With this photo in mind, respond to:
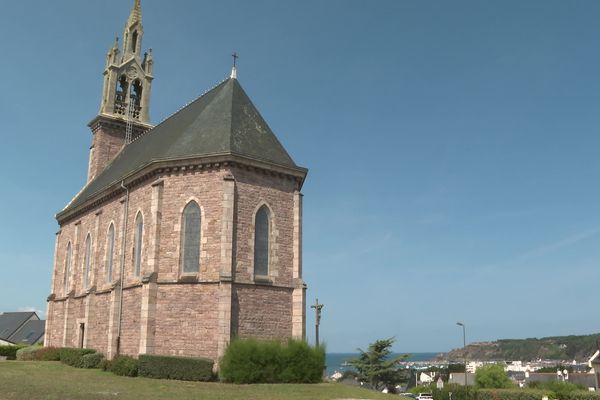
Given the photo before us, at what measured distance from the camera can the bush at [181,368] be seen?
22000 mm

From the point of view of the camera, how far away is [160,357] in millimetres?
22500

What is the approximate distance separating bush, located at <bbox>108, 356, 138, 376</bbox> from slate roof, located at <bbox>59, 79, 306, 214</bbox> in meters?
8.88

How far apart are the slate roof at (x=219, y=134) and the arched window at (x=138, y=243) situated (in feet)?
8.24

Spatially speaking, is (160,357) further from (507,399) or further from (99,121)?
(507,399)

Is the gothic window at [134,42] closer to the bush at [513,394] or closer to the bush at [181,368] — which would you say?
the bush at [181,368]

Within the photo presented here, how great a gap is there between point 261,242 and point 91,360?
33.2 feet

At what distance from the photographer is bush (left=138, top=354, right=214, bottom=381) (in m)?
22.0

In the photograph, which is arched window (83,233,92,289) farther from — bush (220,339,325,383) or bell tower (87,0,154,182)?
bush (220,339,325,383)

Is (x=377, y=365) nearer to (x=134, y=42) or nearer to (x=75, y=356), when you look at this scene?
(x=75, y=356)

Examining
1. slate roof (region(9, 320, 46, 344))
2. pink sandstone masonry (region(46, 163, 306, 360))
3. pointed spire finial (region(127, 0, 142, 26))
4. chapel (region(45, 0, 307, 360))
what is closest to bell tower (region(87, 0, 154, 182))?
pointed spire finial (region(127, 0, 142, 26))

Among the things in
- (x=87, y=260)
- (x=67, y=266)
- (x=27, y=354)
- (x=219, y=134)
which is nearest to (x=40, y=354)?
(x=27, y=354)

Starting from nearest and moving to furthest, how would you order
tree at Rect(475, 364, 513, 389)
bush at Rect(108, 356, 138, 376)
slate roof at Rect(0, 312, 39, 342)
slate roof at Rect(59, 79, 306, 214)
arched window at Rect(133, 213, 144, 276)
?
1. bush at Rect(108, 356, 138, 376)
2. slate roof at Rect(59, 79, 306, 214)
3. arched window at Rect(133, 213, 144, 276)
4. tree at Rect(475, 364, 513, 389)
5. slate roof at Rect(0, 312, 39, 342)

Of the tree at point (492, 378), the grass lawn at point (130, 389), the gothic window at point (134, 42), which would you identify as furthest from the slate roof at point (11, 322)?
the grass lawn at point (130, 389)

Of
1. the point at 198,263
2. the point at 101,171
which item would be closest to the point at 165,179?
the point at 198,263
